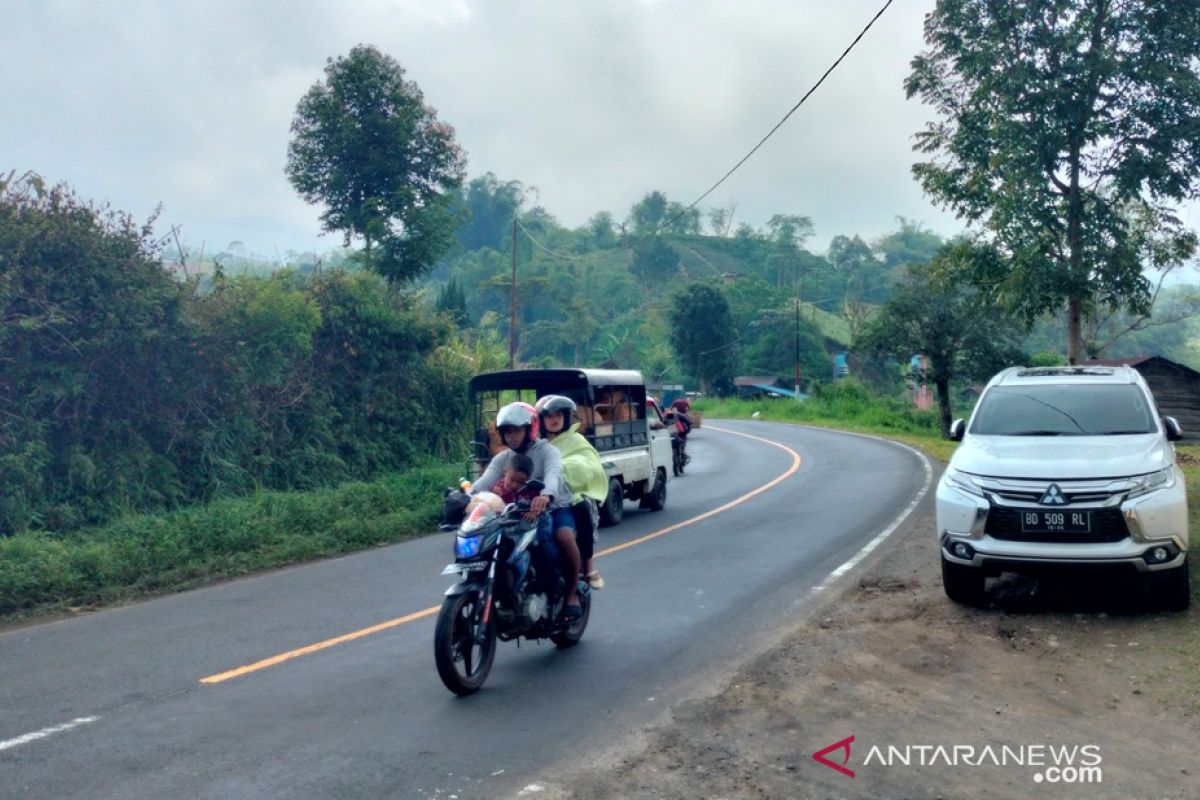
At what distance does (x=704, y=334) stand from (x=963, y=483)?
62.5 meters

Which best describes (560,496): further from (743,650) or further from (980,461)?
(980,461)

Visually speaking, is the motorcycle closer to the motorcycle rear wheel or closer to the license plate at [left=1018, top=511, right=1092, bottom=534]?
the motorcycle rear wheel

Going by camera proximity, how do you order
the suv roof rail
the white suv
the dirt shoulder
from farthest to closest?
the suv roof rail, the white suv, the dirt shoulder

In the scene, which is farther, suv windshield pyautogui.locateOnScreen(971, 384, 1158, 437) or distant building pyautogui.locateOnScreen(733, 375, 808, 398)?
distant building pyautogui.locateOnScreen(733, 375, 808, 398)

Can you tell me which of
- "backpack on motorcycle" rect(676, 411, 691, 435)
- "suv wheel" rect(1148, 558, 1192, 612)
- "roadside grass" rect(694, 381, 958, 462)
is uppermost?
"backpack on motorcycle" rect(676, 411, 691, 435)

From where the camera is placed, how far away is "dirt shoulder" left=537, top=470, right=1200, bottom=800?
5.05m

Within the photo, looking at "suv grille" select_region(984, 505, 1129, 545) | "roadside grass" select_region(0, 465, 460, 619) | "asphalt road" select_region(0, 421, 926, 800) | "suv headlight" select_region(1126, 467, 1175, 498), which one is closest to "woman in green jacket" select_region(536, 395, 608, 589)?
"asphalt road" select_region(0, 421, 926, 800)

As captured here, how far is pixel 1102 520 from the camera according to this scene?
26.9 ft

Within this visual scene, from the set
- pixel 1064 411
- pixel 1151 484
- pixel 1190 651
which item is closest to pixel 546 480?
pixel 1190 651

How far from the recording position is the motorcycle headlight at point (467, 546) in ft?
21.2

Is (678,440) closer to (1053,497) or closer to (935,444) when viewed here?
(1053,497)

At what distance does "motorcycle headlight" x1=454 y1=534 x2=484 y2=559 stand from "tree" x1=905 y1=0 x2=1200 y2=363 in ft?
47.5

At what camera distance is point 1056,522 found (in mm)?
8258

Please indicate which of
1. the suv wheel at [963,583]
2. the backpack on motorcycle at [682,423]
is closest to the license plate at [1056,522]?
the suv wheel at [963,583]
